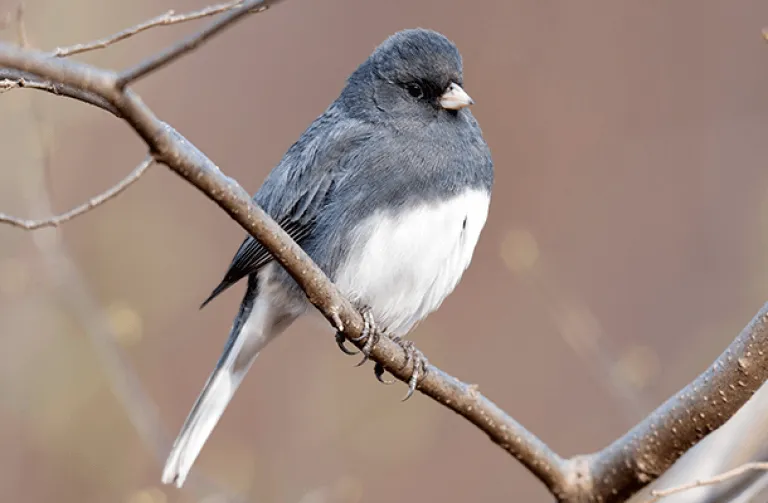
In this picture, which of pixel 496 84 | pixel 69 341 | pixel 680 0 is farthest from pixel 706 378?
pixel 680 0

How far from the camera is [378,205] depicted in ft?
8.13

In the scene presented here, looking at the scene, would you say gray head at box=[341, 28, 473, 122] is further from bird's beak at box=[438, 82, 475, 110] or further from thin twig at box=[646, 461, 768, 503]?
thin twig at box=[646, 461, 768, 503]

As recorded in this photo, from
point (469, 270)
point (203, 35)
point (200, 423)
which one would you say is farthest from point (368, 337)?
point (469, 270)

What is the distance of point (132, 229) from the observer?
12.7 ft

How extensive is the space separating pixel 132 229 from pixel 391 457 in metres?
1.36

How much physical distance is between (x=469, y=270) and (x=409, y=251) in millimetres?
1821

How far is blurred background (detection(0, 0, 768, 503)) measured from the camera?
3.52m

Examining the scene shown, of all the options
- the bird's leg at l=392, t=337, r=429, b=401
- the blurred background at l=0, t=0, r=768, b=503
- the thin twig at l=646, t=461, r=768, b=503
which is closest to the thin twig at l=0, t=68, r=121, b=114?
the bird's leg at l=392, t=337, r=429, b=401

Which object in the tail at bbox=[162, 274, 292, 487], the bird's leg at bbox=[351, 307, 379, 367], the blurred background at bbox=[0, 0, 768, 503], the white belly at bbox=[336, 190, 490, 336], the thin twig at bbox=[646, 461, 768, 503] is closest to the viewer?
the thin twig at bbox=[646, 461, 768, 503]

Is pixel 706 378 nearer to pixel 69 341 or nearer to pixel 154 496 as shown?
pixel 154 496

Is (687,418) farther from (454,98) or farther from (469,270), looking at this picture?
(469,270)

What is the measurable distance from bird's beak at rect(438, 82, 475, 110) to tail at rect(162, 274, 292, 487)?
2.42ft

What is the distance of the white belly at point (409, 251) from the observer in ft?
8.02

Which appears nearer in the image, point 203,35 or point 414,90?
point 203,35
